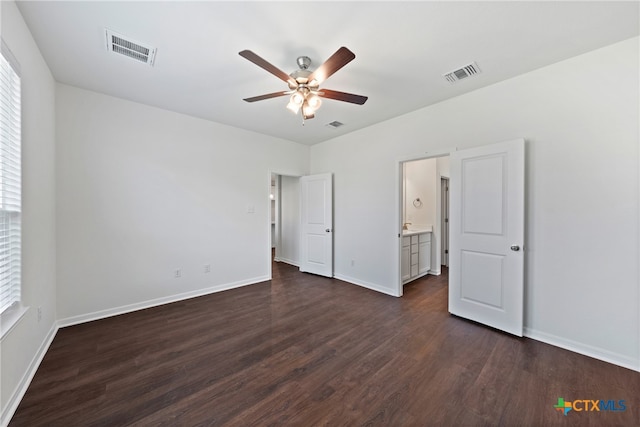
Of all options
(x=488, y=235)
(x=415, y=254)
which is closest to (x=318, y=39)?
(x=488, y=235)

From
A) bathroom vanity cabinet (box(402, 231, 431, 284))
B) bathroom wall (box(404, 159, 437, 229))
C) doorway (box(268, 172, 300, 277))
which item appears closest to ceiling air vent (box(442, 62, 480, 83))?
bathroom vanity cabinet (box(402, 231, 431, 284))

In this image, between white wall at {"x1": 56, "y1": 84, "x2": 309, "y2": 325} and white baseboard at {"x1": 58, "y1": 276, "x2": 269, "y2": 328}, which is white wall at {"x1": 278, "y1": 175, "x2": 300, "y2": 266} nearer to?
white wall at {"x1": 56, "y1": 84, "x2": 309, "y2": 325}

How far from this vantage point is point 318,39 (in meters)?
2.00

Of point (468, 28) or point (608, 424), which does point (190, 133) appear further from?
point (608, 424)

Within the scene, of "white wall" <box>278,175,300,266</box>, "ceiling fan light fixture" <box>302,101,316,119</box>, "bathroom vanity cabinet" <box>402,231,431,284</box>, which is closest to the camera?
"ceiling fan light fixture" <box>302,101,316,119</box>

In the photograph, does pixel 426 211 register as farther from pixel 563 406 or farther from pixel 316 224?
pixel 563 406

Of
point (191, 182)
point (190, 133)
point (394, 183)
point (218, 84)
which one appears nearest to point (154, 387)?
point (191, 182)

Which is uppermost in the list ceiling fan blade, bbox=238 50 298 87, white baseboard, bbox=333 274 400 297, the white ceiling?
the white ceiling

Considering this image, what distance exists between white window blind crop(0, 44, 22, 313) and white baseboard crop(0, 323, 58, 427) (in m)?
0.58

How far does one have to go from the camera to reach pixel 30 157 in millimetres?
2012

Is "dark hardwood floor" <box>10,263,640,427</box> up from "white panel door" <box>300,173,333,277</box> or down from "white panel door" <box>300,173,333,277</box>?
down

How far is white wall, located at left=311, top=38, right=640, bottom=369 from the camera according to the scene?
204 centimetres

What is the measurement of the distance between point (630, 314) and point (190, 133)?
526 centimetres

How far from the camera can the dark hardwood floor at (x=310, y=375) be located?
1561mm
